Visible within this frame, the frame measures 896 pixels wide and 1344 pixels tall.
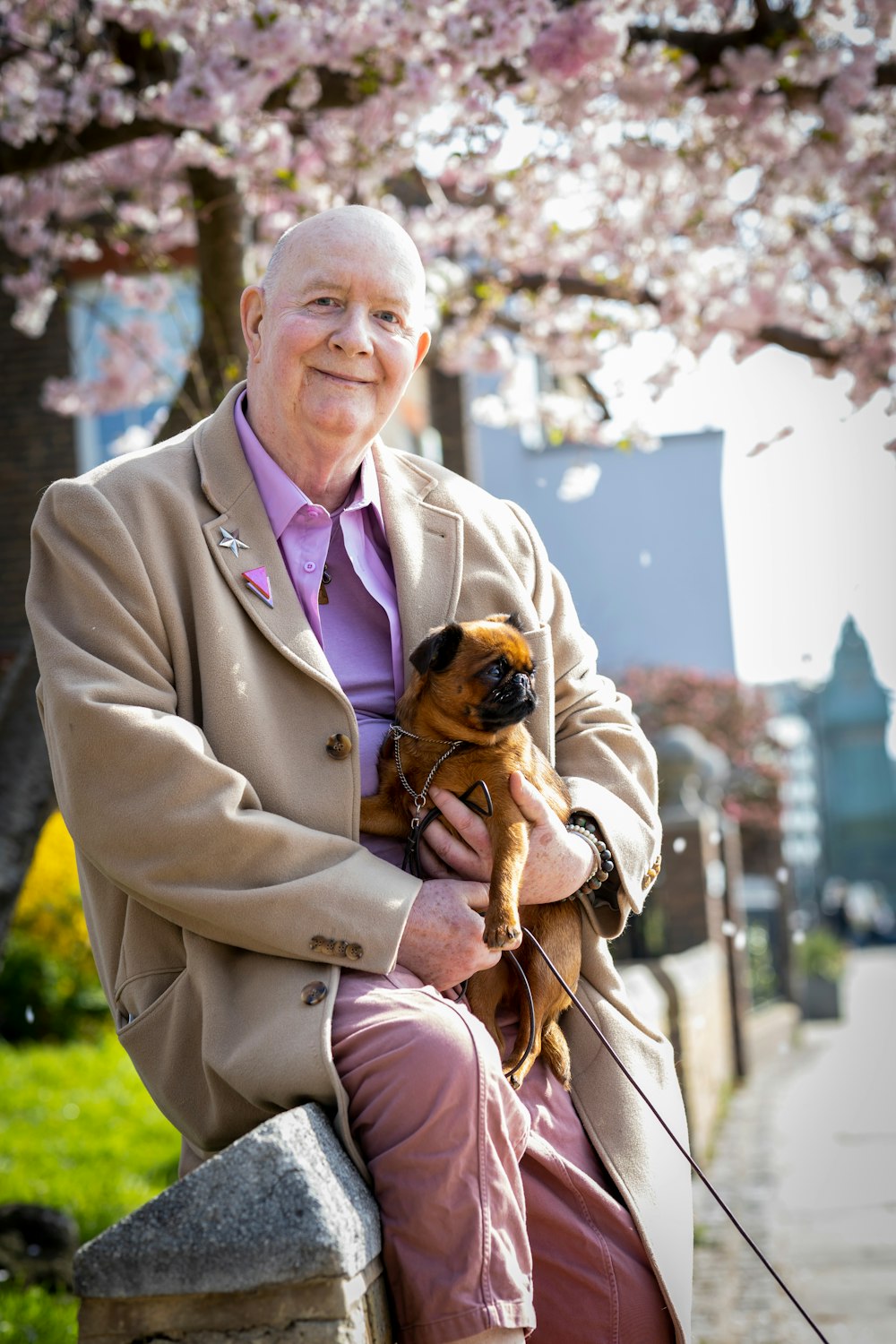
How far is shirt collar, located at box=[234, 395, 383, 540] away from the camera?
9.11 ft

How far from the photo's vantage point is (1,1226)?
5707 millimetres

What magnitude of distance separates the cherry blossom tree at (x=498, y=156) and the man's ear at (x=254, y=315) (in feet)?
7.81

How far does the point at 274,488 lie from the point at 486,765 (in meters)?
0.69

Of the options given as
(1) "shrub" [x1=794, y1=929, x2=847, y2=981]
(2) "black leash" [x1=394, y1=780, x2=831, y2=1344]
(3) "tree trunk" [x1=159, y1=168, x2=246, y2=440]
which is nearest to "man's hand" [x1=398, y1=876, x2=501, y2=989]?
(2) "black leash" [x1=394, y1=780, x2=831, y2=1344]

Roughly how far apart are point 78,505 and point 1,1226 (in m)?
4.22

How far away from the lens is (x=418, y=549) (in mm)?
2893

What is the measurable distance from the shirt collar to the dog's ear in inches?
15.1

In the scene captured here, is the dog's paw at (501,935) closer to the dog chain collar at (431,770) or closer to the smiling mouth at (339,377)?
the dog chain collar at (431,770)

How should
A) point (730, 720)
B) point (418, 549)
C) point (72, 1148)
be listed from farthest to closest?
1. point (730, 720)
2. point (72, 1148)
3. point (418, 549)

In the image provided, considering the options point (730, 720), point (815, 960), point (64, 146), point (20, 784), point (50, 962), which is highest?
point (64, 146)

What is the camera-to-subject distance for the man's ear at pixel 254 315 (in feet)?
9.34

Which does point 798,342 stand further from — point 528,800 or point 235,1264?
point 235,1264

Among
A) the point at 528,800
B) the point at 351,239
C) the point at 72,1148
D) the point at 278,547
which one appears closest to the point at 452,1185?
the point at 528,800

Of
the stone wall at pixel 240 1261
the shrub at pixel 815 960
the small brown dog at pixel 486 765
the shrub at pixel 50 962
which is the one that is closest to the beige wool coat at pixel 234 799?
the small brown dog at pixel 486 765
